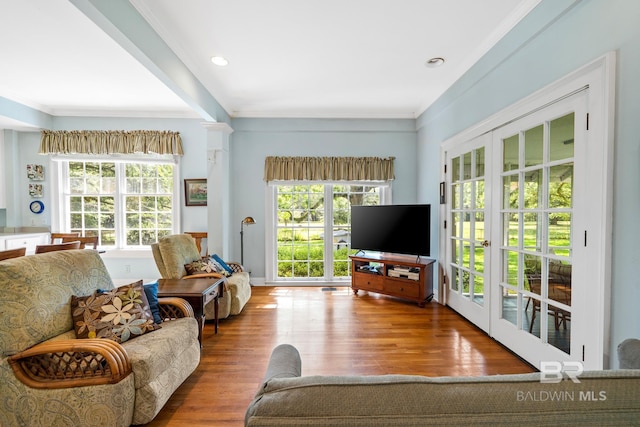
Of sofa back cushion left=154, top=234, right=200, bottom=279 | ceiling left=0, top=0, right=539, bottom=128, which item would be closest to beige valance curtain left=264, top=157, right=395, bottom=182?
ceiling left=0, top=0, right=539, bottom=128

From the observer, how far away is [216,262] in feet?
11.6

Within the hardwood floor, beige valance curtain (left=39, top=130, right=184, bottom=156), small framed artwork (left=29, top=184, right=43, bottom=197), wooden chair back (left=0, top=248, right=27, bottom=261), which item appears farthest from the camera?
small framed artwork (left=29, top=184, right=43, bottom=197)

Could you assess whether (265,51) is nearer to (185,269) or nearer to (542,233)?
(185,269)

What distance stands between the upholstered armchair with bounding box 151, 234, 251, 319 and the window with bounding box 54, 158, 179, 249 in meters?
1.40

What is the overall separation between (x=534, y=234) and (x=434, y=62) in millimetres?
1941

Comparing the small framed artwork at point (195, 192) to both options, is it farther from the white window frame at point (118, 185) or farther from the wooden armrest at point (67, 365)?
the wooden armrest at point (67, 365)

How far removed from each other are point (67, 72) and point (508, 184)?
4690mm

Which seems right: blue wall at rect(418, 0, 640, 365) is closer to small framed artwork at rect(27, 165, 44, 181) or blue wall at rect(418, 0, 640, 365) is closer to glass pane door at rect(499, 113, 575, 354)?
glass pane door at rect(499, 113, 575, 354)

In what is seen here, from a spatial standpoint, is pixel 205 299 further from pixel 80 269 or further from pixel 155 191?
pixel 155 191

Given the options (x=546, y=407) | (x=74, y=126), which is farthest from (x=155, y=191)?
(x=546, y=407)

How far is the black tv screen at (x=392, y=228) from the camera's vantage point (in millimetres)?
3598

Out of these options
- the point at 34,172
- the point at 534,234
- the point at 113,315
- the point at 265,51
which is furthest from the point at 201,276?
the point at 34,172

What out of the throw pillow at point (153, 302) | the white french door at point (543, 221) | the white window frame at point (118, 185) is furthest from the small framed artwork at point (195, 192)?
the white french door at point (543, 221)

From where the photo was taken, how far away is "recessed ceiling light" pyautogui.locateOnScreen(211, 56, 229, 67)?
9.27 feet
